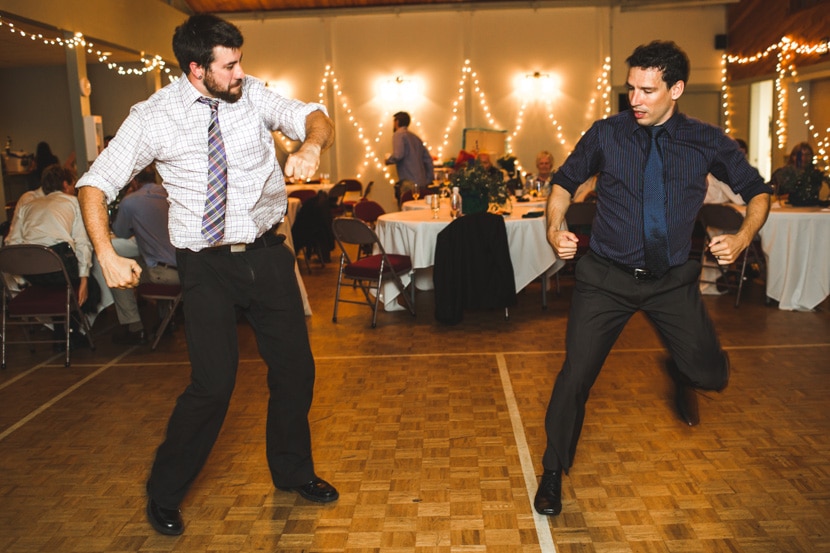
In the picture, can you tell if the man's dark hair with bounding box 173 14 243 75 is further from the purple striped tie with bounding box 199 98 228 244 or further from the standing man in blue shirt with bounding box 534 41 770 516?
the standing man in blue shirt with bounding box 534 41 770 516

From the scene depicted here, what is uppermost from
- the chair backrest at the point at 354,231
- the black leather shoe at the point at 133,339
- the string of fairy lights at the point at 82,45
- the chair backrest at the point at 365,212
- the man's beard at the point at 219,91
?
the string of fairy lights at the point at 82,45

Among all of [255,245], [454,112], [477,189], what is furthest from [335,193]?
[255,245]

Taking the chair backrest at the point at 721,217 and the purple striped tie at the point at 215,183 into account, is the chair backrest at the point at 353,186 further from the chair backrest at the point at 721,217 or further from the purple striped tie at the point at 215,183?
the purple striped tie at the point at 215,183

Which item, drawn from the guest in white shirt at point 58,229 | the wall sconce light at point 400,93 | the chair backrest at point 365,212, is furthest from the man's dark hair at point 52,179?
the wall sconce light at point 400,93

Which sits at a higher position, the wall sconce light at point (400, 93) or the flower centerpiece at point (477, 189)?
the wall sconce light at point (400, 93)

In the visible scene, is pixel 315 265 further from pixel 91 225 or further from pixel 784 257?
pixel 91 225

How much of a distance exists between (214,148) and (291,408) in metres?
0.99

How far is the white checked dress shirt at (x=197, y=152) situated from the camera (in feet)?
8.55

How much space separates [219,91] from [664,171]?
1.52m

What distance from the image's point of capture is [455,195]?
6492 millimetres

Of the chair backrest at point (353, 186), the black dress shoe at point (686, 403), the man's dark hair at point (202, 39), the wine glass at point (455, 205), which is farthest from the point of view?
the chair backrest at point (353, 186)

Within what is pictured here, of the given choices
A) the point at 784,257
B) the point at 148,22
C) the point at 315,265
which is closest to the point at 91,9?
the point at 148,22

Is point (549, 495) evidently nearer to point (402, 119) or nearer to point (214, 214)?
point (214, 214)

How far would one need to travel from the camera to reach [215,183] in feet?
8.91
